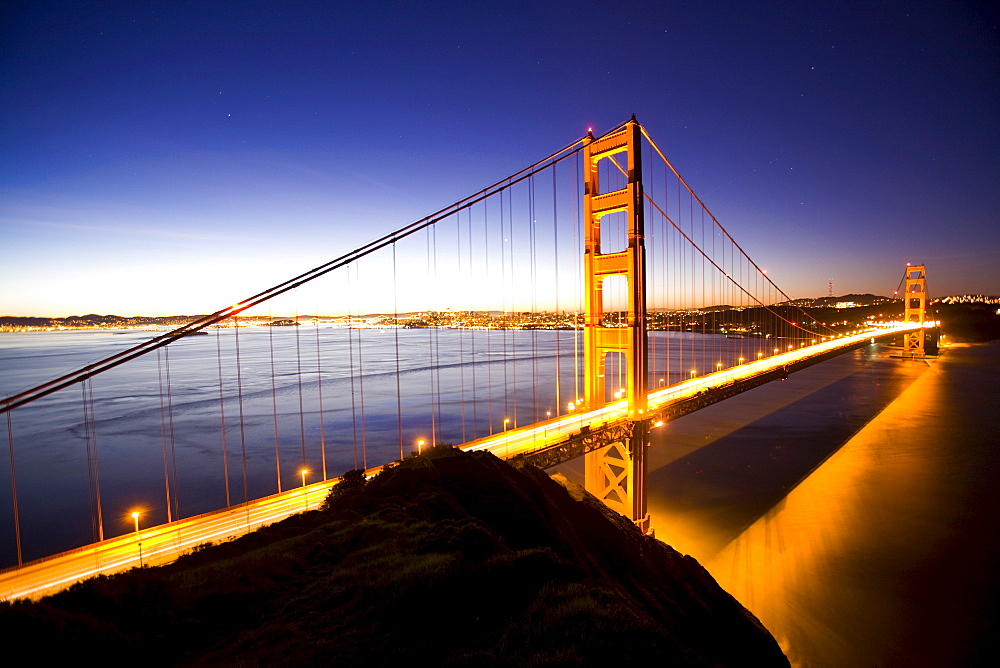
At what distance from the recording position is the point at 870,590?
42.3ft

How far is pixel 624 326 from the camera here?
647 inches

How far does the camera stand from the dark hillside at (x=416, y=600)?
173 inches

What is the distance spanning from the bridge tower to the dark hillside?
6.81 metres

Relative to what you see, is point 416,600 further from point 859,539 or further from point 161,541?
point 859,539

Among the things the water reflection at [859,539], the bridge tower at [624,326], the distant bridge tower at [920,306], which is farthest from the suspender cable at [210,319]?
the distant bridge tower at [920,306]

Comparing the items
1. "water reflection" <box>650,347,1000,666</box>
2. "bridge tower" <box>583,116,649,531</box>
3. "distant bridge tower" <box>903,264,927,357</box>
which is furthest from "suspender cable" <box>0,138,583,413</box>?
"distant bridge tower" <box>903,264,927,357</box>

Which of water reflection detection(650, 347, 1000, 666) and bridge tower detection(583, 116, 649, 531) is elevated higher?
bridge tower detection(583, 116, 649, 531)

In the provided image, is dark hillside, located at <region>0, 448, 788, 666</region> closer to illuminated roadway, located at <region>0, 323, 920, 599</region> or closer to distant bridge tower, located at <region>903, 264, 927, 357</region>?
illuminated roadway, located at <region>0, 323, 920, 599</region>

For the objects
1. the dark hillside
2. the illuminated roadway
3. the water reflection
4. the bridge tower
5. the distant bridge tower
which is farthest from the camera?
the distant bridge tower

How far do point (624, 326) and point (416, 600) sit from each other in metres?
12.9

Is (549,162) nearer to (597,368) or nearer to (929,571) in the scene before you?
(597,368)

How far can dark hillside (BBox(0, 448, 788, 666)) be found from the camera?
4383mm

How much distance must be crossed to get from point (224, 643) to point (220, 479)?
23875 millimetres

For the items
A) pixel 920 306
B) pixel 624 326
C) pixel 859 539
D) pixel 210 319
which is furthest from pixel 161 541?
pixel 920 306
